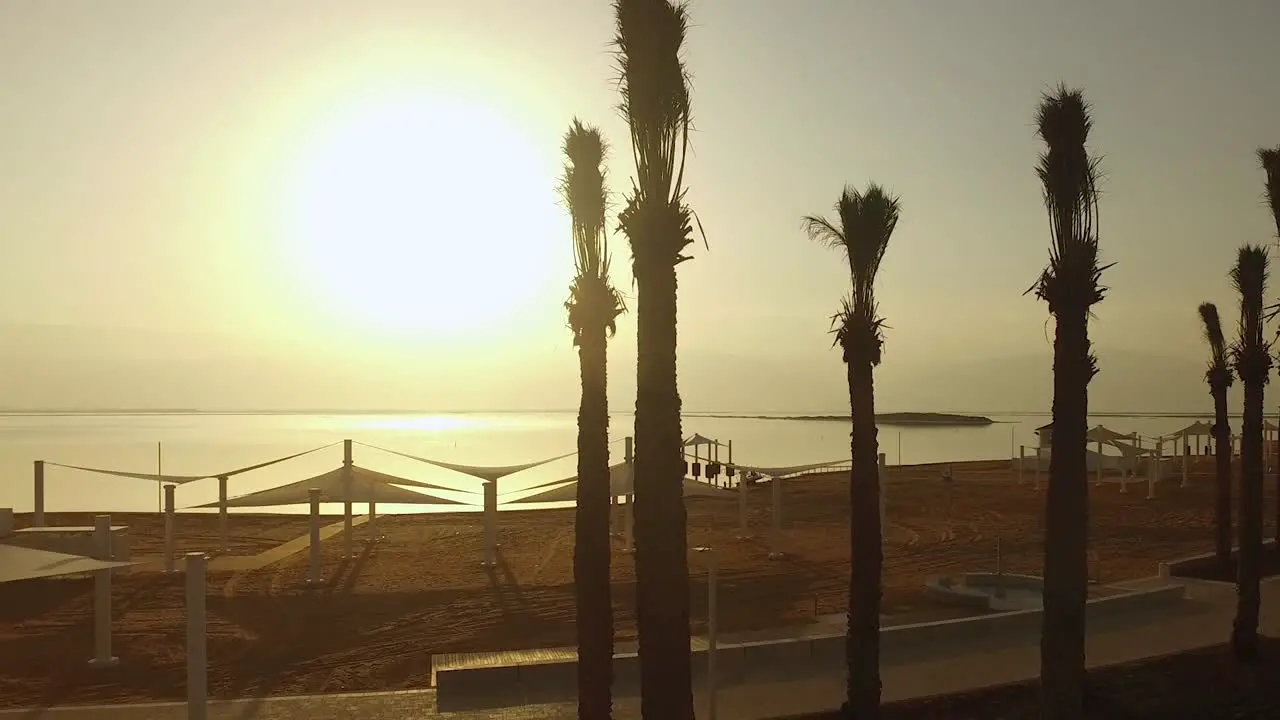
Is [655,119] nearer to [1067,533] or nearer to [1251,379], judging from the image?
[1067,533]

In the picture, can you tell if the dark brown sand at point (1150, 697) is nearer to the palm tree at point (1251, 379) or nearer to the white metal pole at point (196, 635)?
the palm tree at point (1251, 379)

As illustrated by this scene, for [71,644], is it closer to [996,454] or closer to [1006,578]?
[1006,578]

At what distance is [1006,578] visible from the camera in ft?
55.7

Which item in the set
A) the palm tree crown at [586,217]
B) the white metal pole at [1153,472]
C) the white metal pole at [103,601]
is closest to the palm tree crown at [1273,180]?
the palm tree crown at [586,217]

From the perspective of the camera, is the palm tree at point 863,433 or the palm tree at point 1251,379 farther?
the palm tree at point 1251,379

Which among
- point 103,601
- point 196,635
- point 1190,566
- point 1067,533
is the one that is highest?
point 1067,533

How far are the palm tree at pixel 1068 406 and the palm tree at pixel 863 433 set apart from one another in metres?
1.43

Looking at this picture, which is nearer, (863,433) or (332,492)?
(863,433)

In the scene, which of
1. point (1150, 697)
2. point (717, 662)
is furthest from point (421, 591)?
point (1150, 697)

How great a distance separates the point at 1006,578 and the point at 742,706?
29.2 ft

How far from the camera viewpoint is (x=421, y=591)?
17.4 metres

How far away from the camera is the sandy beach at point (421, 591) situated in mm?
12438

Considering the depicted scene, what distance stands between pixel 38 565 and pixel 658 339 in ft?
18.5

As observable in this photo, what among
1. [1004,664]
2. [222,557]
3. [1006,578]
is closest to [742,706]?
[1004,664]
